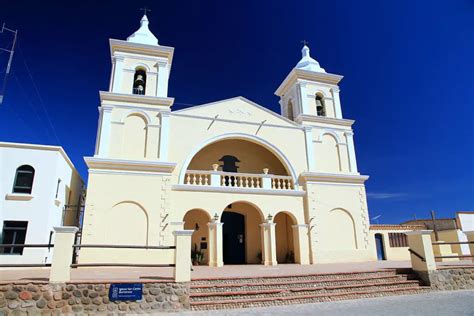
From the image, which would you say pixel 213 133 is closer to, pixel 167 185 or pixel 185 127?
pixel 185 127

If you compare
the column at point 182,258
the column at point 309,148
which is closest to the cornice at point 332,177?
the column at point 309,148

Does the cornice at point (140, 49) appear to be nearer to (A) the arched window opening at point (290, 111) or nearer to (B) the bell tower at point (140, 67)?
(B) the bell tower at point (140, 67)

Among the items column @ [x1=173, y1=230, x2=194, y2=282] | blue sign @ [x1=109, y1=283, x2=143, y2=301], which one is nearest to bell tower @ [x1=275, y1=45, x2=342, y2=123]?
column @ [x1=173, y1=230, x2=194, y2=282]

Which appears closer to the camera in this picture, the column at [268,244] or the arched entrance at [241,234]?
the column at [268,244]

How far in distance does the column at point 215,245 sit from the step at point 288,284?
450 cm

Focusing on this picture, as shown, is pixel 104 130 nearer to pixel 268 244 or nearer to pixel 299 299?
pixel 268 244

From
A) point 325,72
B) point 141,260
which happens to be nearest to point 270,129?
point 325,72

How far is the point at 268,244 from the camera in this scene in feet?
44.9

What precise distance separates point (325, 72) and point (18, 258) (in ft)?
54.6

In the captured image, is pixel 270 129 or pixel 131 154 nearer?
pixel 131 154

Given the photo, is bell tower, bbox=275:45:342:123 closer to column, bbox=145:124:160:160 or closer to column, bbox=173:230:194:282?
column, bbox=145:124:160:160

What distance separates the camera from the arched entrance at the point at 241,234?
1494 centimetres

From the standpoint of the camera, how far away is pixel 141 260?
1144 centimetres

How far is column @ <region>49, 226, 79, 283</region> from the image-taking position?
6.87 m
